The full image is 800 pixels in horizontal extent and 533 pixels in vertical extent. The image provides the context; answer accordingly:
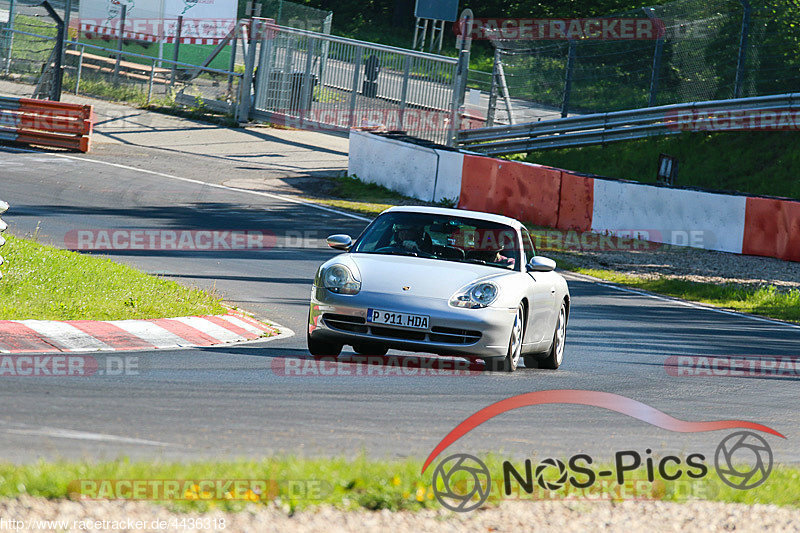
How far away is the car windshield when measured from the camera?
976cm

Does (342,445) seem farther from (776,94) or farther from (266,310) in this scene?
(776,94)

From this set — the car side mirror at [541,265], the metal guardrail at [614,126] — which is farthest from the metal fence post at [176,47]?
the car side mirror at [541,265]

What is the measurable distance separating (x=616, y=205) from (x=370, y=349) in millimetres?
11127

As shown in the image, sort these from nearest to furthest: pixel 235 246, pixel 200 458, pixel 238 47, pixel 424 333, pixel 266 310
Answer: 1. pixel 200 458
2. pixel 424 333
3. pixel 266 310
4. pixel 235 246
5. pixel 238 47

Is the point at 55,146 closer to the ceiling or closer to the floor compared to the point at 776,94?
closer to the floor

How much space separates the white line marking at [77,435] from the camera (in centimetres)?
579

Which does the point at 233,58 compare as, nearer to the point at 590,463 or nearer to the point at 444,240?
the point at 444,240

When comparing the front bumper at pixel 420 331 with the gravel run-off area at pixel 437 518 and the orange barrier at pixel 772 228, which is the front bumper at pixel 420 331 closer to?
the gravel run-off area at pixel 437 518

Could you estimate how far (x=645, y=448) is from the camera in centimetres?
695

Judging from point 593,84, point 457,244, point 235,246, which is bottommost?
point 235,246

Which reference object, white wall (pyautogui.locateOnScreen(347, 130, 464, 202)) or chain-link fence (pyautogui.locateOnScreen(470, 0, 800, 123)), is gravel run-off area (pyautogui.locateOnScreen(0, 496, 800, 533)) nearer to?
white wall (pyautogui.locateOnScreen(347, 130, 464, 202))

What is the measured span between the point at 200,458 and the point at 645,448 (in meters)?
2.88

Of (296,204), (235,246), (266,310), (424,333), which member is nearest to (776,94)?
(296,204)

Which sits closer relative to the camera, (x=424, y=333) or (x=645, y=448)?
(x=645, y=448)
